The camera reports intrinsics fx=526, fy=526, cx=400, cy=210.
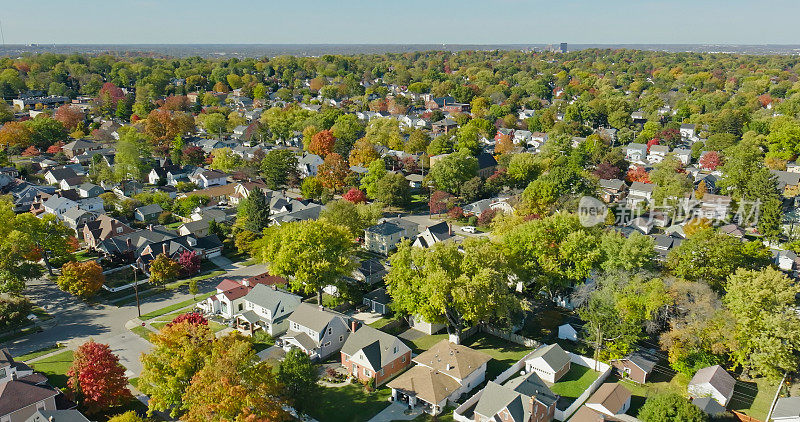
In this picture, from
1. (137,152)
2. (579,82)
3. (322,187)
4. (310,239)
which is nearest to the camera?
(310,239)

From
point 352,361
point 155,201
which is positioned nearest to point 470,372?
point 352,361

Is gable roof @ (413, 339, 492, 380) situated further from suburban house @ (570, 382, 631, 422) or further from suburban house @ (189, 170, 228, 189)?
suburban house @ (189, 170, 228, 189)

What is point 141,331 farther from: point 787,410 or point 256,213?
A: point 787,410

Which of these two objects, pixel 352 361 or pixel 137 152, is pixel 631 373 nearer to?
pixel 352 361

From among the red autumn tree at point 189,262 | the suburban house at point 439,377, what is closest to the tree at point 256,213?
the red autumn tree at point 189,262

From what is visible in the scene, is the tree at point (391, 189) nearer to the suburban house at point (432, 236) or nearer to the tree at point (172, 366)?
the suburban house at point (432, 236)
